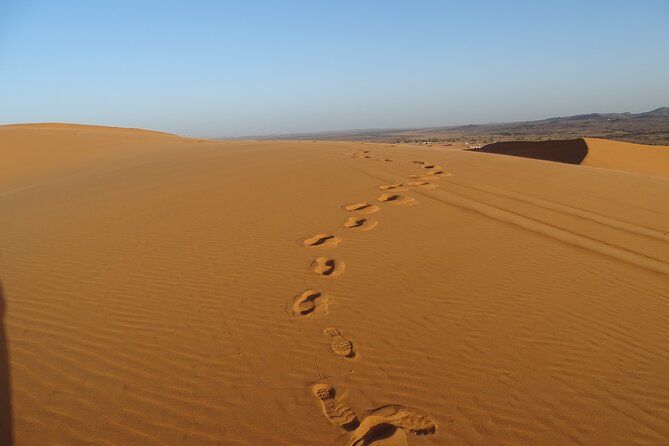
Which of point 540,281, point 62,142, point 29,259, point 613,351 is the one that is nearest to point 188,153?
point 62,142

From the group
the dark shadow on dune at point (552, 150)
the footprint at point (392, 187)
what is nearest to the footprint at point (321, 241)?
the footprint at point (392, 187)

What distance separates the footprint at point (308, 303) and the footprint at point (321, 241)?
1439mm

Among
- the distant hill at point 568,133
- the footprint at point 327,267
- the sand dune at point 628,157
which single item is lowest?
the distant hill at point 568,133

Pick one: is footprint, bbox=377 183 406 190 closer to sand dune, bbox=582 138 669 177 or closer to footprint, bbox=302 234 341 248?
footprint, bbox=302 234 341 248

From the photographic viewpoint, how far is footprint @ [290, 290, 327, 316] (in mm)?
4026

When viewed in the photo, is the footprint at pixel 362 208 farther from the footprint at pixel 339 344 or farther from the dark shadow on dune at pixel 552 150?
the dark shadow on dune at pixel 552 150

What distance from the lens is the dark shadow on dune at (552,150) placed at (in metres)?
21.3

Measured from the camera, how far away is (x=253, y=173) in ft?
37.1

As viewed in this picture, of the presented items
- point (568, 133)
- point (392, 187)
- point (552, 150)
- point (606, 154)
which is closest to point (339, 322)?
point (392, 187)

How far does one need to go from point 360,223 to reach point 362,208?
37.9 inches

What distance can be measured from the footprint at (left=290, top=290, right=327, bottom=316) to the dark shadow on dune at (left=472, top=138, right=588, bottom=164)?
20.1 metres

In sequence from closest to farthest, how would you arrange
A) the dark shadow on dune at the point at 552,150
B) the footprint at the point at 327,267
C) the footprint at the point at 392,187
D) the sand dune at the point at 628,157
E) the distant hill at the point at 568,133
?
the footprint at the point at 327,267
the footprint at the point at 392,187
the sand dune at the point at 628,157
the dark shadow on dune at the point at 552,150
the distant hill at the point at 568,133

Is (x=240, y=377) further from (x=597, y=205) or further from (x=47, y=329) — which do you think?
(x=597, y=205)

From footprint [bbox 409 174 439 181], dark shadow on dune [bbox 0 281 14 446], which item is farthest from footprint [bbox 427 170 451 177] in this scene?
dark shadow on dune [bbox 0 281 14 446]
